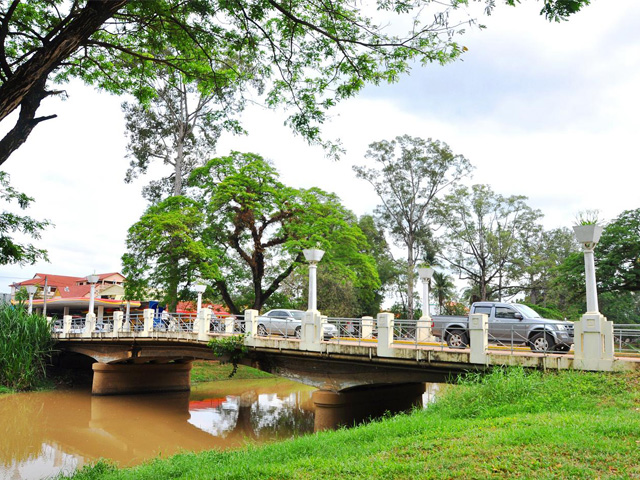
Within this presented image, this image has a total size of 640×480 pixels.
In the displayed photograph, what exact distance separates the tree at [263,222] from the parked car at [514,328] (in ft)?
43.8

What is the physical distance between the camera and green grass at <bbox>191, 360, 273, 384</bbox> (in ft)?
112

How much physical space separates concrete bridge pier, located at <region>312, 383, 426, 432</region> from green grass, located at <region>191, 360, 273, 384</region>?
18121 mm

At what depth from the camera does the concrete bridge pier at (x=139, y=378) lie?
92.1 ft

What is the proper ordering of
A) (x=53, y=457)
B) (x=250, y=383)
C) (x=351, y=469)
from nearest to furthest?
1. (x=351, y=469)
2. (x=53, y=457)
3. (x=250, y=383)

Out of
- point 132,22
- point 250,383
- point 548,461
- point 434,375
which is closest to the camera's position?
point 548,461

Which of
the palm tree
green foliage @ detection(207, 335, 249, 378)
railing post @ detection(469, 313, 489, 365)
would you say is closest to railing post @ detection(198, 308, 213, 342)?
Answer: green foliage @ detection(207, 335, 249, 378)

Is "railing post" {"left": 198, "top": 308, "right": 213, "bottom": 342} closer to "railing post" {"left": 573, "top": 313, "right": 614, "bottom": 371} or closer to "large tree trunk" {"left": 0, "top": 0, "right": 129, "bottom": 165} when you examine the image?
"railing post" {"left": 573, "top": 313, "right": 614, "bottom": 371}

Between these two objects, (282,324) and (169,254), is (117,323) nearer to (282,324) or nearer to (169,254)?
(169,254)

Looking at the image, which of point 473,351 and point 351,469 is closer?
point 351,469

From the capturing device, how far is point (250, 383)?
113 feet

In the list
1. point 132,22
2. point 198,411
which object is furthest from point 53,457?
point 132,22

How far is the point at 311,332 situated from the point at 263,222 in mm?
15318

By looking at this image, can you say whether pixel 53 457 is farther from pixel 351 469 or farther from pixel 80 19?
pixel 80 19

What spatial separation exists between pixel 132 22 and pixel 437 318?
12.7 m
